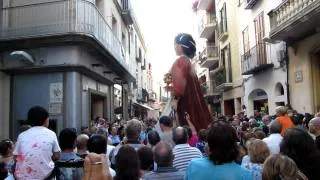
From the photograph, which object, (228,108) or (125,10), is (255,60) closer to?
(125,10)

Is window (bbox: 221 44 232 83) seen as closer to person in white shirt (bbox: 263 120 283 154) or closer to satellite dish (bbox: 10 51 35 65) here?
satellite dish (bbox: 10 51 35 65)

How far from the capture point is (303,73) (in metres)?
15.8

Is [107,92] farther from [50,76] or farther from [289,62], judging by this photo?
[289,62]

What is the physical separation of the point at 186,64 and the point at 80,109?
879 centimetres

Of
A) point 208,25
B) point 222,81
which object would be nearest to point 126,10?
point 222,81

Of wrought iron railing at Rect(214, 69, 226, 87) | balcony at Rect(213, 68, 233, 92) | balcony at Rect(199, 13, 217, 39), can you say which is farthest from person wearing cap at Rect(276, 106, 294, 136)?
balcony at Rect(199, 13, 217, 39)

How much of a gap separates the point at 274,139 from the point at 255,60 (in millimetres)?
14948

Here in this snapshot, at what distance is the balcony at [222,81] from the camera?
2928 centimetres

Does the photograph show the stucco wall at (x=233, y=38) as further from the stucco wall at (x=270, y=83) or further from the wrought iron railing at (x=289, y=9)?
the wrought iron railing at (x=289, y=9)

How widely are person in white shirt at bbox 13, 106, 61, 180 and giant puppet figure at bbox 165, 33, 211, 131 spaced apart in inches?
63.2

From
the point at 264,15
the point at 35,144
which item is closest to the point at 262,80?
the point at 264,15

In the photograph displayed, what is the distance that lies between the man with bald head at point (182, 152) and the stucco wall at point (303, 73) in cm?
1053

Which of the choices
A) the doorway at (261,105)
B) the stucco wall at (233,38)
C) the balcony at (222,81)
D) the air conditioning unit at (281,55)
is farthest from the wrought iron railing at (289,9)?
the balcony at (222,81)

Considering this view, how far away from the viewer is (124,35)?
26125mm
